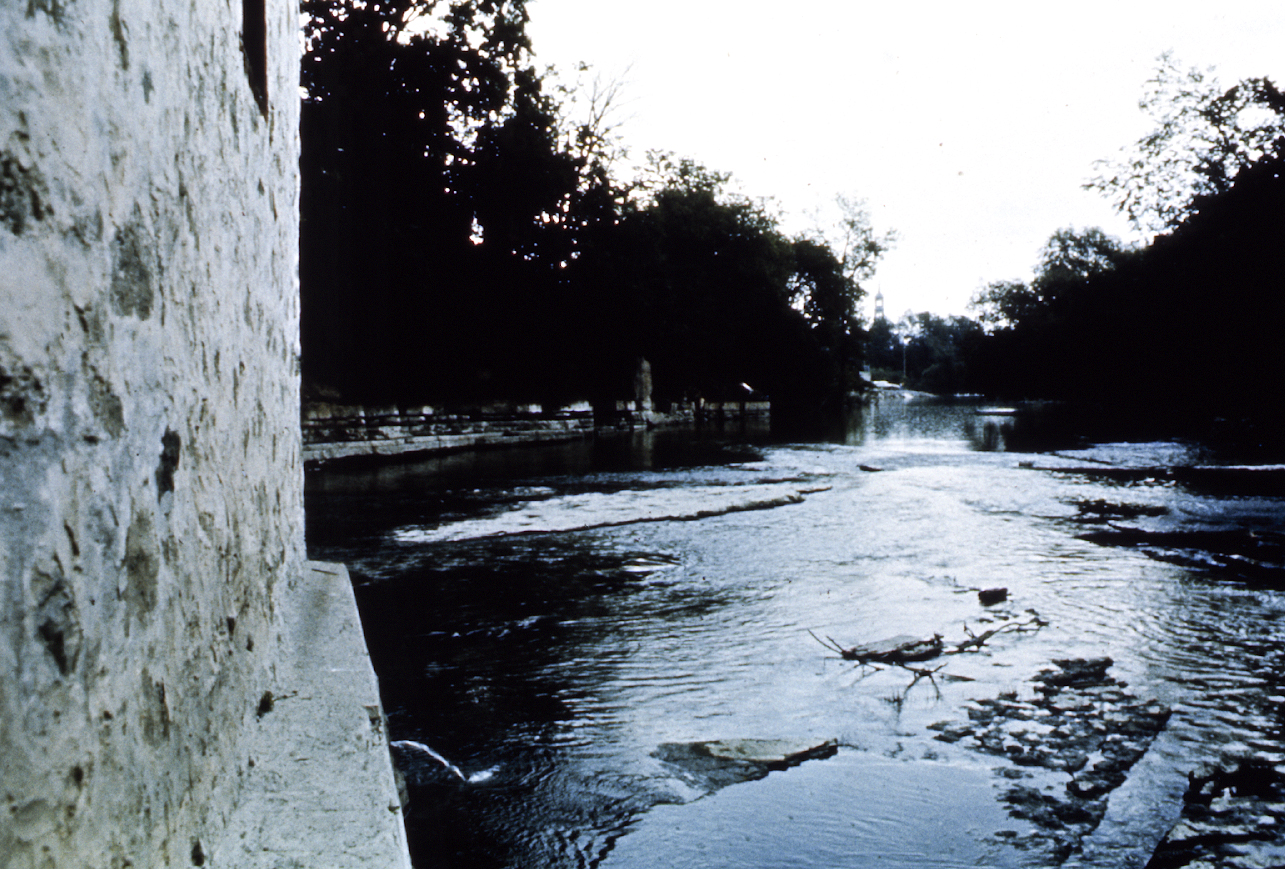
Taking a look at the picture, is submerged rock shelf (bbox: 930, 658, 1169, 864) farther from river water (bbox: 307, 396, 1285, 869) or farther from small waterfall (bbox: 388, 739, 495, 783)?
small waterfall (bbox: 388, 739, 495, 783)

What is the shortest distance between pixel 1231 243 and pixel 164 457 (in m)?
26.8

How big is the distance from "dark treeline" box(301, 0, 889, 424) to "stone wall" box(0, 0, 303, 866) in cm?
1310

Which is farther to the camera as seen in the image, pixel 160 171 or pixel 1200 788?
pixel 1200 788

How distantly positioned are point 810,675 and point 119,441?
273 centimetres

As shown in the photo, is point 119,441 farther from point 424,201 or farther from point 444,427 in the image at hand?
point 424,201

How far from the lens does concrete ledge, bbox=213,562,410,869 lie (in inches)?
55.1

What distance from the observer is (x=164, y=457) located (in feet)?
3.94

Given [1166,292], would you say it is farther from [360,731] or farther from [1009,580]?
[360,731]

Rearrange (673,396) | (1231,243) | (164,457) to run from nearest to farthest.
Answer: (164,457) < (1231,243) < (673,396)

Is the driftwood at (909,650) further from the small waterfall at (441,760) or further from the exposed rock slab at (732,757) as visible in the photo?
the small waterfall at (441,760)

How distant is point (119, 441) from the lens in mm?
996

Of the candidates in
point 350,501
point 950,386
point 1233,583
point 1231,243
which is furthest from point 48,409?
point 950,386

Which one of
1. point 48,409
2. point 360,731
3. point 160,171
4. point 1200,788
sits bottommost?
point 1200,788

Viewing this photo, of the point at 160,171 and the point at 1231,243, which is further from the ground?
the point at 1231,243
